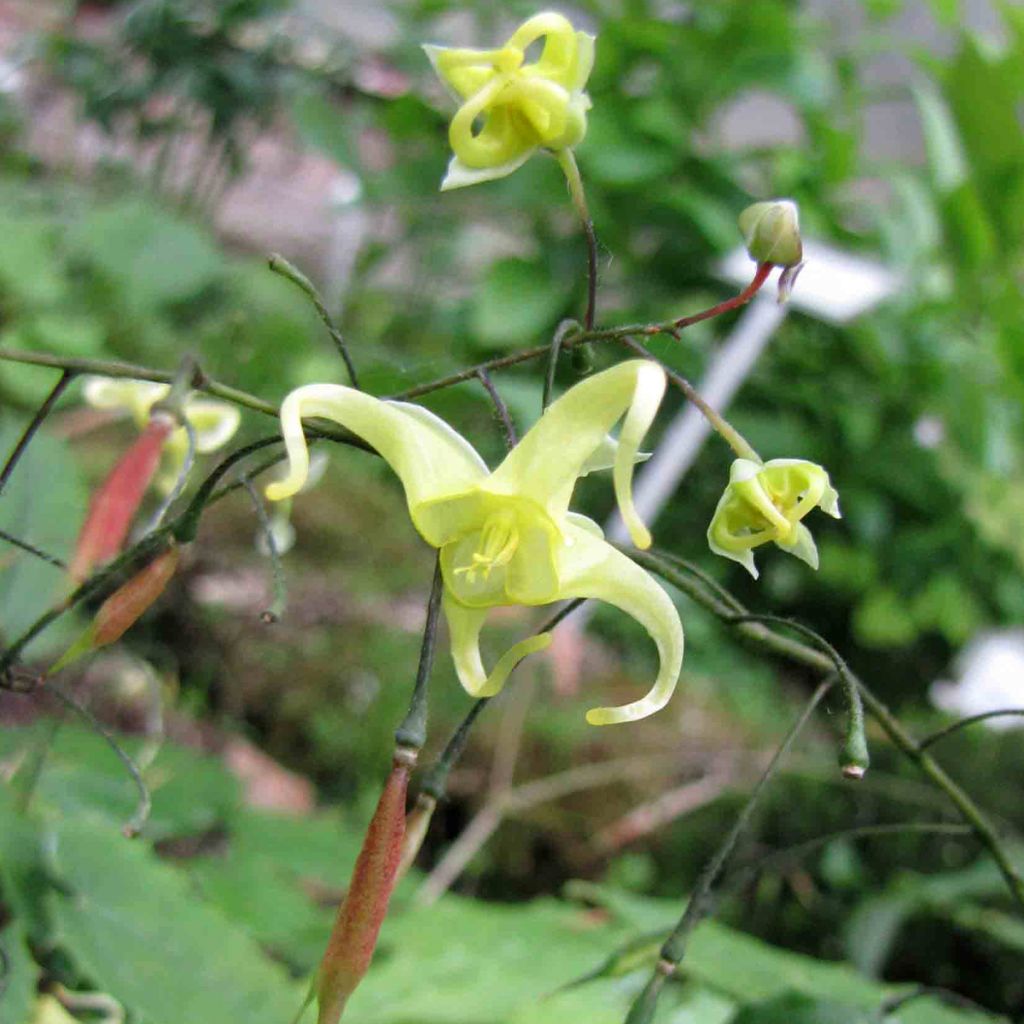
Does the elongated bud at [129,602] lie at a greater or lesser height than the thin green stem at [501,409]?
lesser

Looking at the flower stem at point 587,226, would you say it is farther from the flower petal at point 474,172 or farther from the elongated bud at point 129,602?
the elongated bud at point 129,602

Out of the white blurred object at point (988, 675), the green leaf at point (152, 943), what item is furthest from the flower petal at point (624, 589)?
the white blurred object at point (988, 675)

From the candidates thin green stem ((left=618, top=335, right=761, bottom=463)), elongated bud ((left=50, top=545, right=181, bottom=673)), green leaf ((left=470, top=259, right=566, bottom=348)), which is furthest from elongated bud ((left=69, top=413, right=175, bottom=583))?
green leaf ((left=470, top=259, right=566, bottom=348))

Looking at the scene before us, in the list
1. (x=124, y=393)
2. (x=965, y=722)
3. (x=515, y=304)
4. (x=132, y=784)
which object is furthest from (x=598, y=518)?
(x=965, y=722)

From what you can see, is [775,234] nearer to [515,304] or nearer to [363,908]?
[363,908]

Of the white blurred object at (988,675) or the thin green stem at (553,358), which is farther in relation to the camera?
the white blurred object at (988,675)

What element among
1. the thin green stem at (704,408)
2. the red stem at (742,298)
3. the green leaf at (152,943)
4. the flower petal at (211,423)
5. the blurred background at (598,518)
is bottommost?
the blurred background at (598,518)

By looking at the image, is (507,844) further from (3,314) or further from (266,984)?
(3,314)
